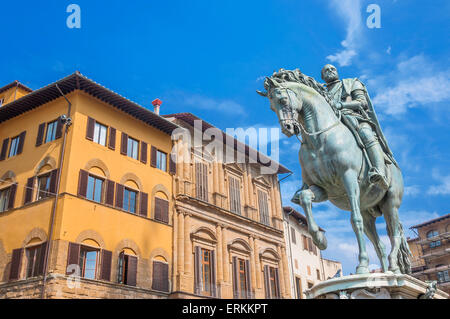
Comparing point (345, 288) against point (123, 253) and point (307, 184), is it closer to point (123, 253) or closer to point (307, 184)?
point (307, 184)

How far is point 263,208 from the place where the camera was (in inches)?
1218

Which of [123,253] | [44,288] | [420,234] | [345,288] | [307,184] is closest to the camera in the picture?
[345,288]

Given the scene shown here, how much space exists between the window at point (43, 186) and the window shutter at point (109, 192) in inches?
98.5

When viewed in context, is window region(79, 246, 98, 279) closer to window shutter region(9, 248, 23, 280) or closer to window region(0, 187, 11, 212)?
window shutter region(9, 248, 23, 280)

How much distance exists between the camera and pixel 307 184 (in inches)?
211

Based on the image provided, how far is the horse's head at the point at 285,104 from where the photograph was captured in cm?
512

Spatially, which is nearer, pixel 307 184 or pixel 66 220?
pixel 307 184

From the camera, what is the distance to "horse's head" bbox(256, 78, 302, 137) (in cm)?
512

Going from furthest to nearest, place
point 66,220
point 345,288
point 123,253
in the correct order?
1. point 123,253
2. point 66,220
3. point 345,288

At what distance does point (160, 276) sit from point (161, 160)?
6.25 meters

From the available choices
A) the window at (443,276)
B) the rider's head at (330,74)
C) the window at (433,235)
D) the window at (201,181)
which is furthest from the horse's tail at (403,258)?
the window at (433,235)

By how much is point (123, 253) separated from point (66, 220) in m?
3.11
